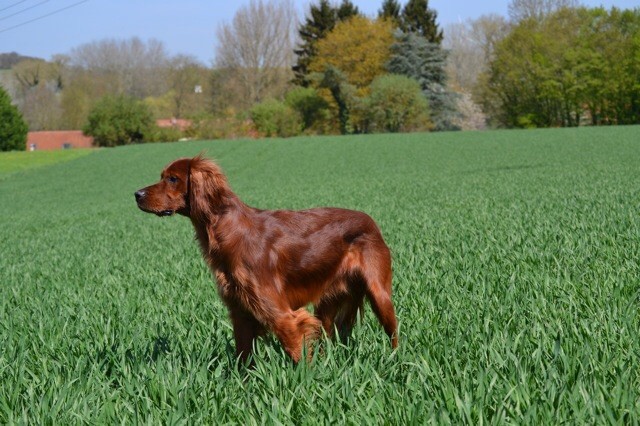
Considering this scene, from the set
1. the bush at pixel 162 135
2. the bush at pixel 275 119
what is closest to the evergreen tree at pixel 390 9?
the bush at pixel 275 119

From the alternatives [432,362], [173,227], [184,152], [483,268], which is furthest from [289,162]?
[432,362]

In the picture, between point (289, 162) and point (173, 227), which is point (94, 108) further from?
point (173, 227)

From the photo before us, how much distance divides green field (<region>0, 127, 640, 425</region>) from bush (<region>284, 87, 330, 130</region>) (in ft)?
178

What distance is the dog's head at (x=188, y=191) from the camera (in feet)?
12.1

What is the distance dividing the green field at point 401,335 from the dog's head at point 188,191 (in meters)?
0.71

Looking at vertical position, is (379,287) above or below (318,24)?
below

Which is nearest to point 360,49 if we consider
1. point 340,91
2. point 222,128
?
point 340,91

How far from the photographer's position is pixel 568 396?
2732 mm

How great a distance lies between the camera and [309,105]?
6569 cm

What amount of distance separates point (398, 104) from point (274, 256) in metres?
57.6

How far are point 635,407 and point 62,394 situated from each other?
221 centimetres

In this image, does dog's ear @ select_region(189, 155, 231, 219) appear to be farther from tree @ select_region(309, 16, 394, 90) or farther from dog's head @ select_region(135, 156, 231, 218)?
tree @ select_region(309, 16, 394, 90)

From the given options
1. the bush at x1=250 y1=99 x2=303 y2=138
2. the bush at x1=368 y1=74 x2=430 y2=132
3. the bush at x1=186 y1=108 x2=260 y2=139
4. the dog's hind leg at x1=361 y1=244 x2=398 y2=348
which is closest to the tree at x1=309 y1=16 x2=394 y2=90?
the bush at x1=368 y1=74 x2=430 y2=132

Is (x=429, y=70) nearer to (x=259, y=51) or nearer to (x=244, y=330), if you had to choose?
(x=259, y=51)
